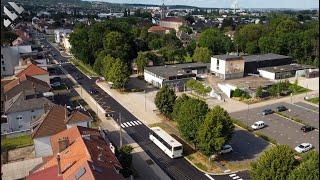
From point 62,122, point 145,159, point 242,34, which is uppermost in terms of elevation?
point 242,34

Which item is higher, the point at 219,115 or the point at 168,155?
the point at 219,115

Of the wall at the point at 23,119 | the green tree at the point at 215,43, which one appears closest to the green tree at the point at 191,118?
the wall at the point at 23,119

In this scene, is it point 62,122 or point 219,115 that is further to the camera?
point 62,122

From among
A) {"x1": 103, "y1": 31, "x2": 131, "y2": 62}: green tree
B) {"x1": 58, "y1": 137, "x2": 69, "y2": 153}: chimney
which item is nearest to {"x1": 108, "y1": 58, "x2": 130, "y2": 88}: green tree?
{"x1": 103, "y1": 31, "x2": 131, "y2": 62}: green tree

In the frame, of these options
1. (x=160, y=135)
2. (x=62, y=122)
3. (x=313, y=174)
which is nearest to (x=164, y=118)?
(x=160, y=135)

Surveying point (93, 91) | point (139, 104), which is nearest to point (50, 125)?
point (139, 104)

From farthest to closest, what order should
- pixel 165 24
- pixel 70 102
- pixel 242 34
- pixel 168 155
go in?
pixel 165 24, pixel 242 34, pixel 70 102, pixel 168 155

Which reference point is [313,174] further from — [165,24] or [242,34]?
[165,24]
